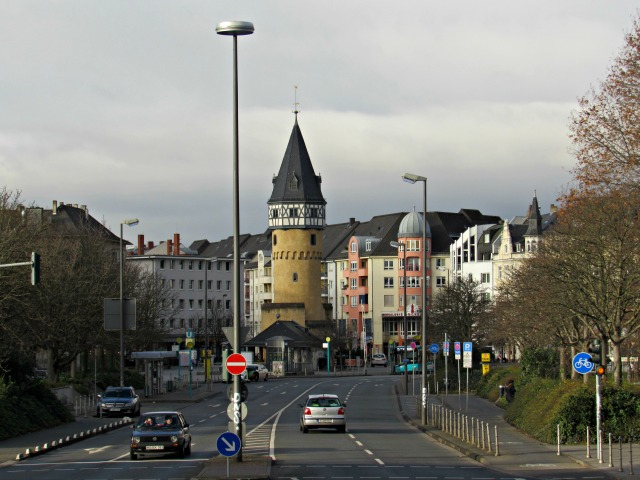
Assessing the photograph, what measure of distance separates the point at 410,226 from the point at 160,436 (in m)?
116

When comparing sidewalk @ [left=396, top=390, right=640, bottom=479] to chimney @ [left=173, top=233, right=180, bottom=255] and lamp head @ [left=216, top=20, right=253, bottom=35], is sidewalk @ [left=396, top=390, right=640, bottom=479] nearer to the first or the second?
lamp head @ [left=216, top=20, right=253, bottom=35]

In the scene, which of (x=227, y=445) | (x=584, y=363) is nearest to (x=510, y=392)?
(x=584, y=363)

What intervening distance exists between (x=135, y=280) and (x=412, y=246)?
70.7 metres

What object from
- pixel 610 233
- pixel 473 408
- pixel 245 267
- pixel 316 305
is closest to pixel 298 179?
pixel 316 305

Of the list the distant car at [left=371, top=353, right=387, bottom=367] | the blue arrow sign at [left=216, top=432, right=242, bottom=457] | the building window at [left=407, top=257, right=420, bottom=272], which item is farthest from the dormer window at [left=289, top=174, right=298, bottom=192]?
the blue arrow sign at [left=216, top=432, right=242, bottom=457]

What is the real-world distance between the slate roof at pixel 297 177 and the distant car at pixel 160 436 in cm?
9965

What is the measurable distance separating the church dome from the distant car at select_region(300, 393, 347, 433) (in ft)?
344

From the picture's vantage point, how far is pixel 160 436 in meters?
32.0

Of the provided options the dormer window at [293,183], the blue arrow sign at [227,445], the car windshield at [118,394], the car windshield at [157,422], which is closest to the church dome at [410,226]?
the dormer window at [293,183]

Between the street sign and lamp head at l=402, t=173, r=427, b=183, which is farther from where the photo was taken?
lamp head at l=402, t=173, r=427, b=183

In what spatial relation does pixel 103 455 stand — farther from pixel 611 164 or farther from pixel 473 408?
pixel 473 408

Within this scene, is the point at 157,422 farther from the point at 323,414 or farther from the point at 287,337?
the point at 287,337

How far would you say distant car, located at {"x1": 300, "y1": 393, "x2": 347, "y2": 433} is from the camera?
4066cm

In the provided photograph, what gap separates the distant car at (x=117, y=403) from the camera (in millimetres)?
51781
